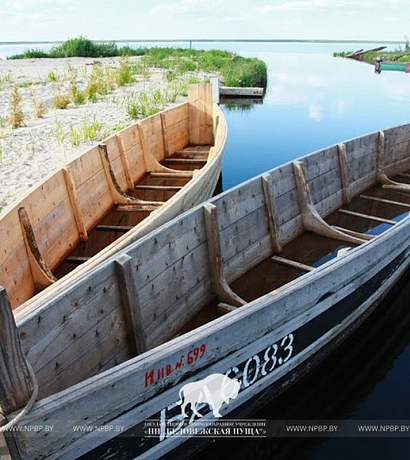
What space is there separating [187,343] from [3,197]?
512cm

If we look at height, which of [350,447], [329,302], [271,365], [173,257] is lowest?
[350,447]

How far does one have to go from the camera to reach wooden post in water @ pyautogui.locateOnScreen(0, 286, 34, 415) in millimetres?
2004

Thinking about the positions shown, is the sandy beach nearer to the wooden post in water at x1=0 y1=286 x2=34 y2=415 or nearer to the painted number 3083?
the painted number 3083

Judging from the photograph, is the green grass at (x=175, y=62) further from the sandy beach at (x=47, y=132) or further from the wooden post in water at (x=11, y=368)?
the wooden post in water at (x=11, y=368)

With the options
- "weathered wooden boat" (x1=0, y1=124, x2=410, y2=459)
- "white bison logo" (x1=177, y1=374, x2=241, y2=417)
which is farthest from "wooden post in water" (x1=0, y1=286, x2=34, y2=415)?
"white bison logo" (x1=177, y1=374, x2=241, y2=417)

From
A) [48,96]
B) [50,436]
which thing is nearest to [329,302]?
[50,436]

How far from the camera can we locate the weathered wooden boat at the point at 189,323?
2414mm

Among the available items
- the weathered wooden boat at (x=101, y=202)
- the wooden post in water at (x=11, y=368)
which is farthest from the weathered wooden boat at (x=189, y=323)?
the weathered wooden boat at (x=101, y=202)

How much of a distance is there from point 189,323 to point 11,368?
2630mm

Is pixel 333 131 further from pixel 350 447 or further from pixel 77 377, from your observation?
pixel 77 377

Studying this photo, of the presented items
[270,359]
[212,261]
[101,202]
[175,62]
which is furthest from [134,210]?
[175,62]

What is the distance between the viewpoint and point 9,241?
4406mm

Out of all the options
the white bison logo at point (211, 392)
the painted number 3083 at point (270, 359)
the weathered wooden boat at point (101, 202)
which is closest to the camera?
the white bison logo at point (211, 392)

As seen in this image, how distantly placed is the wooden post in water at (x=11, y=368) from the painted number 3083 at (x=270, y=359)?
1.79m
